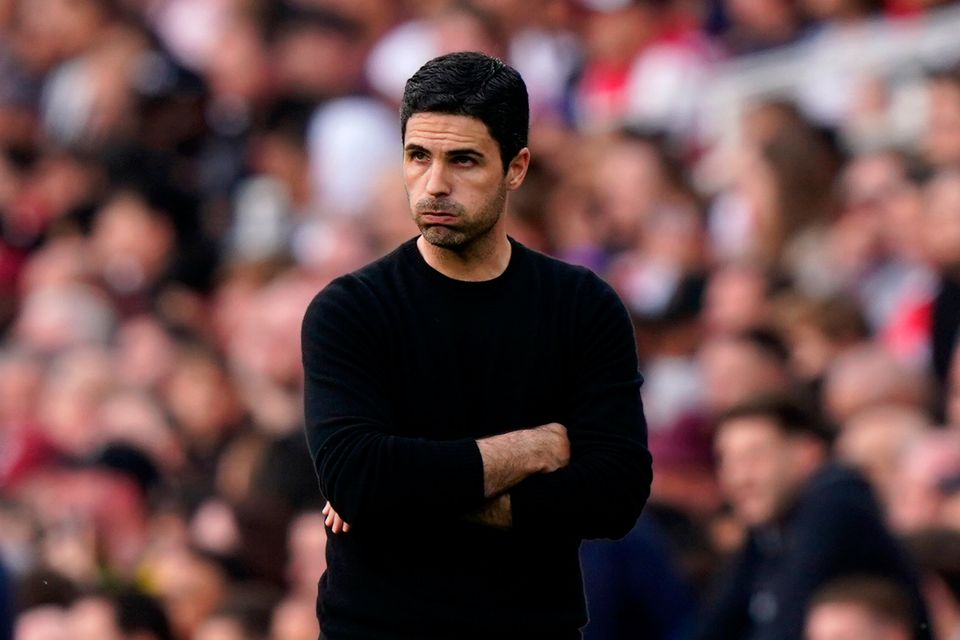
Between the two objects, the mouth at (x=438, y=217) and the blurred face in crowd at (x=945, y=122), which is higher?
the blurred face in crowd at (x=945, y=122)

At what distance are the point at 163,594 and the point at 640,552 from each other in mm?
2259

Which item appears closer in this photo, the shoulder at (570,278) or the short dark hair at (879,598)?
the shoulder at (570,278)

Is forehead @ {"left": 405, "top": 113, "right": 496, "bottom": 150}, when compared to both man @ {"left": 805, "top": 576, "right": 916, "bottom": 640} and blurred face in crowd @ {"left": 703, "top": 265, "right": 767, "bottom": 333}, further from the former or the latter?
blurred face in crowd @ {"left": 703, "top": 265, "right": 767, "bottom": 333}

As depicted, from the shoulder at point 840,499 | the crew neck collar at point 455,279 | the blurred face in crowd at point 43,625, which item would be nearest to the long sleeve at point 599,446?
the crew neck collar at point 455,279

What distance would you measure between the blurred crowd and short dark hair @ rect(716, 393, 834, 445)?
0.16 meters

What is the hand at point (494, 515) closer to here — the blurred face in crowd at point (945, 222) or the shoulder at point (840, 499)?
the shoulder at point (840, 499)

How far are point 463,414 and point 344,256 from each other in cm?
643

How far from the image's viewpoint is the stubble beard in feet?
12.5

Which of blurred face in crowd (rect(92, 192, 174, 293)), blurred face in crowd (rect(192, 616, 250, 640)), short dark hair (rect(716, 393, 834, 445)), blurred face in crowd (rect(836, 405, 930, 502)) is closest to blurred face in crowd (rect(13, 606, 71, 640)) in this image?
blurred face in crowd (rect(192, 616, 250, 640))

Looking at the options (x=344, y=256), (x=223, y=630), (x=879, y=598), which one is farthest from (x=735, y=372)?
(x=344, y=256)

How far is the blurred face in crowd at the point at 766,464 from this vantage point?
6668 millimetres

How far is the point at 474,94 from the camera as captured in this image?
12.4ft

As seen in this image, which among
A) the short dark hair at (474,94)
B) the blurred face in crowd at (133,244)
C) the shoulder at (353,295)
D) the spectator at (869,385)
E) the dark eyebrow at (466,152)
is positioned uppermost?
the blurred face in crowd at (133,244)

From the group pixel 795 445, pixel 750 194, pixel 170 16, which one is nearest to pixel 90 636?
pixel 795 445
